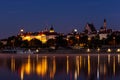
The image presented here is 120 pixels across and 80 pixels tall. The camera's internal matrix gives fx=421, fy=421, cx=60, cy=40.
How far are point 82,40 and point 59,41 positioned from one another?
822 cm

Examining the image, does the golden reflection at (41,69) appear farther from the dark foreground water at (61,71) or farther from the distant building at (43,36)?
the distant building at (43,36)

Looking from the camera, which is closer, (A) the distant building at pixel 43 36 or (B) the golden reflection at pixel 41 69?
(B) the golden reflection at pixel 41 69

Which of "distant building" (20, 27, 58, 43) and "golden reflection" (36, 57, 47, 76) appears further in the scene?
"distant building" (20, 27, 58, 43)

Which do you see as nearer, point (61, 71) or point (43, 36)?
point (61, 71)

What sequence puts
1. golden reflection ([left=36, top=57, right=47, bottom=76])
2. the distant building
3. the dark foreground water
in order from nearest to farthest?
the dark foreground water → golden reflection ([left=36, top=57, right=47, bottom=76]) → the distant building

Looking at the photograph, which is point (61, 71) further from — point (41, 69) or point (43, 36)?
point (43, 36)

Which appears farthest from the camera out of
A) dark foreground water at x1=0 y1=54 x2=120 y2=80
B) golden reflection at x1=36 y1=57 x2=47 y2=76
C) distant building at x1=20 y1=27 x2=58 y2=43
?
distant building at x1=20 y1=27 x2=58 y2=43

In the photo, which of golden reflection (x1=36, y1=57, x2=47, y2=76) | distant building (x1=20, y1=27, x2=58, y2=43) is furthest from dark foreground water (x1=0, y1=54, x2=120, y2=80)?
distant building (x1=20, y1=27, x2=58, y2=43)

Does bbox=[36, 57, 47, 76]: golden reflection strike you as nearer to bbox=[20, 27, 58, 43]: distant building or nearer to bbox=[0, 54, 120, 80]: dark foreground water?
bbox=[0, 54, 120, 80]: dark foreground water

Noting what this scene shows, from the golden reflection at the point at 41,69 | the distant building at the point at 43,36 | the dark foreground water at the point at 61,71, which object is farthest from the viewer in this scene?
the distant building at the point at 43,36

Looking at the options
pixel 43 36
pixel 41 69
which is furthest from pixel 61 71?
pixel 43 36

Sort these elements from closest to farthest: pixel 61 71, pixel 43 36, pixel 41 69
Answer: pixel 61 71 → pixel 41 69 → pixel 43 36

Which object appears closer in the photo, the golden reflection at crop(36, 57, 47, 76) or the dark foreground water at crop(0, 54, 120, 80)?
the dark foreground water at crop(0, 54, 120, 80)

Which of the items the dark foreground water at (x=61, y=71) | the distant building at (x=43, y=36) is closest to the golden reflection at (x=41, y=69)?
the dark foreground water at (x=61, y=71)
